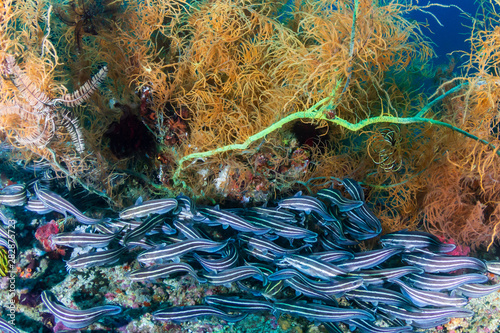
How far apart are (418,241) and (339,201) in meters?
1.32

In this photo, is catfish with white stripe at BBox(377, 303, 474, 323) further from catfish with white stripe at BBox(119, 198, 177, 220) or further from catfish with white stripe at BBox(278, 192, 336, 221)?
catfish with white stripe at BBox(119, 198, 177, 220)

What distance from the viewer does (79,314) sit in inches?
118

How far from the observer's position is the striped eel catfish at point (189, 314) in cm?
A: 307

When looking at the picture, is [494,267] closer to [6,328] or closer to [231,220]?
[231,220]

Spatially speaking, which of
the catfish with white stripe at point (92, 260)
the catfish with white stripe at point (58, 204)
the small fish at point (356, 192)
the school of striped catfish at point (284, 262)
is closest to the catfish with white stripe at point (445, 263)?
the school of striped catfish at point (284, 262)

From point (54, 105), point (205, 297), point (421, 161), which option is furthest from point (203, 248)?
point (421, 161)

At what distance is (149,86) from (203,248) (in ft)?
9.22

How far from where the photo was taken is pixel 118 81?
452 cm

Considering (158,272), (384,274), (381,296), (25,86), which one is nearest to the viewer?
(25,86)

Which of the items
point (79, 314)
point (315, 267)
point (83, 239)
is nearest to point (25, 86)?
point (83, 239)

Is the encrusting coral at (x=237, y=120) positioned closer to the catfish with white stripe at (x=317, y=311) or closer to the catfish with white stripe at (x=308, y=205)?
the catfish with white stripe at (x=308, y=205)

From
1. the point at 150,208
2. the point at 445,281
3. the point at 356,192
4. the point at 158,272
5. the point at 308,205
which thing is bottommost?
the point at 445,281

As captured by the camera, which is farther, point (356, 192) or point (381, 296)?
point (356, 192)

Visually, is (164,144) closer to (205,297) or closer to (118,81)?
(118,81)
